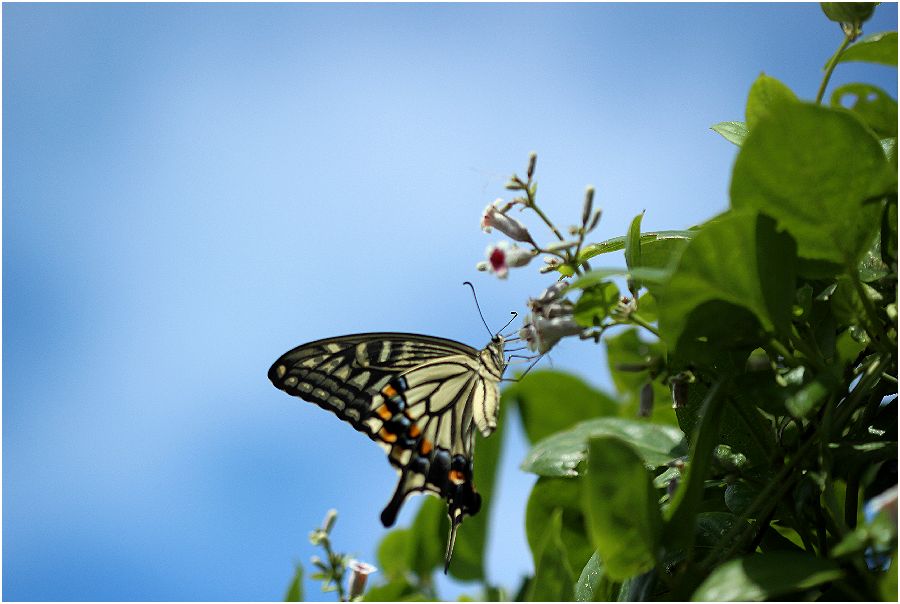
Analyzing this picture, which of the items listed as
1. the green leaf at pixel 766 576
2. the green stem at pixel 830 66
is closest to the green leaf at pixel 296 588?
the green leaf at pixel 766 576

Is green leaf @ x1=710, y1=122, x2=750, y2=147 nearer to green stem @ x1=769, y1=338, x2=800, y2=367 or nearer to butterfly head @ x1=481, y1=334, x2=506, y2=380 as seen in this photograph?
green stem @ x1=769, y1=338, x2=800, y2=367

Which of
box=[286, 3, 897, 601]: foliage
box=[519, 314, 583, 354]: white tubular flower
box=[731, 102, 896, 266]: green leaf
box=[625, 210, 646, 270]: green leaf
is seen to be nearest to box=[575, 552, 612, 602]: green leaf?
box=[286, 3, 897, 601]: foliage

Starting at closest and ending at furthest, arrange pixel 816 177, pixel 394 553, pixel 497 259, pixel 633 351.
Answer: pixel 816 177 → pixel 633 351 → pixel 497 259 → pixel 394 553

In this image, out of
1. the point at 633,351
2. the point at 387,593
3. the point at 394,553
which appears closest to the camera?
the point at 633,351

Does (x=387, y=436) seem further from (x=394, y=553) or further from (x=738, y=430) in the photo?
(x=738, y=430)

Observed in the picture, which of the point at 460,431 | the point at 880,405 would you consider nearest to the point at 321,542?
the point at 460,431

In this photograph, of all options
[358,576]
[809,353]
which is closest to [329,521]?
[358,576]
